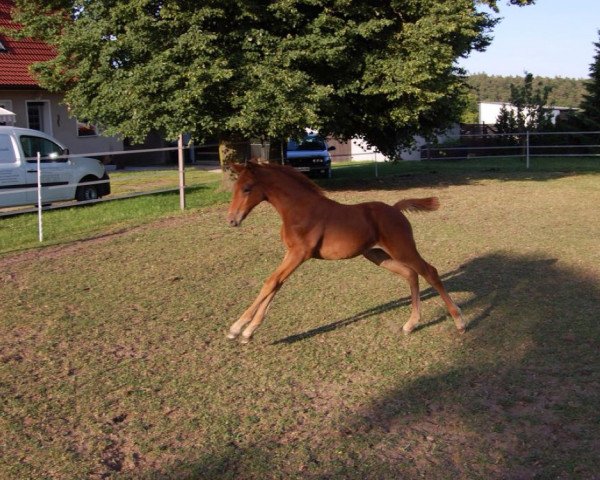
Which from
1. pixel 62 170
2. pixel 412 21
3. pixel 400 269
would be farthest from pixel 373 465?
pixel 412 21

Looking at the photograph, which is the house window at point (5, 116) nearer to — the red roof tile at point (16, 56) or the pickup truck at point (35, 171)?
the red roof tile at point (16, 56)

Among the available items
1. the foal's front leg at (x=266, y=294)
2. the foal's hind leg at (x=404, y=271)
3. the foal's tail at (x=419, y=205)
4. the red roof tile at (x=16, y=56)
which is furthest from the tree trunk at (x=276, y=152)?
the foal's front leg at (x=266, y=294)

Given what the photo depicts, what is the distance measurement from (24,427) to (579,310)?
5.37 metres

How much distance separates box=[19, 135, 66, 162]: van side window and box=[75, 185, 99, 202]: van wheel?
862mm

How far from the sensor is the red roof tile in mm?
24062

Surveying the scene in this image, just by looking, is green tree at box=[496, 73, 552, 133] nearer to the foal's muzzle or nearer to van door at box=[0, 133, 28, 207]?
van door at box=[0, 133, 28, 207]

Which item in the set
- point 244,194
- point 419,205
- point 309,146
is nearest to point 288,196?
point 244,194

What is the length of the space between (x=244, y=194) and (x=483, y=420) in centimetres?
268

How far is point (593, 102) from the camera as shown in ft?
117

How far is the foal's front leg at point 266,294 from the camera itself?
620 centimetres

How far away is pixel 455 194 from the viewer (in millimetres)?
18344

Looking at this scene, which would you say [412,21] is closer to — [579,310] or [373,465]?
[579,310]

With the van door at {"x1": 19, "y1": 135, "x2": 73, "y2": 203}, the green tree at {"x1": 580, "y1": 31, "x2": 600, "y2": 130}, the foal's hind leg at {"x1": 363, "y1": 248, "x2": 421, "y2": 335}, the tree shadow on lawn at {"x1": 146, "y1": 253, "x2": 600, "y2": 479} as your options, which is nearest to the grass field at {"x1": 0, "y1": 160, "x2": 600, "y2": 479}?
the tree shadow on lawn at {"x1": 146, "y1": 253, "x2": 600, "y2": 479}

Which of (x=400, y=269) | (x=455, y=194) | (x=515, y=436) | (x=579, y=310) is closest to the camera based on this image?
(x=515, y=436)
